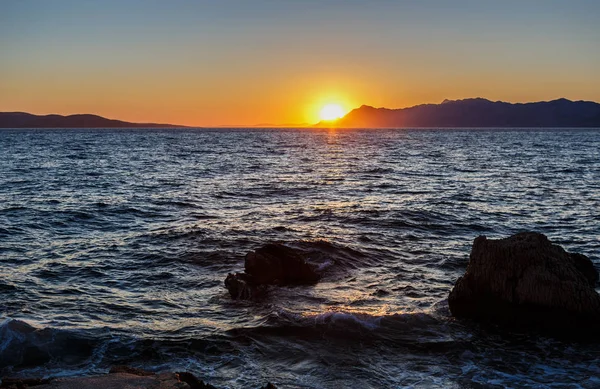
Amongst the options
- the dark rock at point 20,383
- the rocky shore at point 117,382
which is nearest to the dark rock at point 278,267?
the rocky shore at point 117,382

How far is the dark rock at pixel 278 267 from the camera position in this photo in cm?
1567

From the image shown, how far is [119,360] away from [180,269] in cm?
677

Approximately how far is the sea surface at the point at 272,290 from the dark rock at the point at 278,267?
22.5 inches

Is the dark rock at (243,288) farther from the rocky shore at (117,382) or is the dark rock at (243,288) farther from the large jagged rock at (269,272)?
the rocky shore at (117,382)

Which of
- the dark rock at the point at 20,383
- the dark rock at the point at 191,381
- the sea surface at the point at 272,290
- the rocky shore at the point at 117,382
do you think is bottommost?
the sea surface at the point at 272,290

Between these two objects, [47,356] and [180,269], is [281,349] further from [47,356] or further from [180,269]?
[180,269]

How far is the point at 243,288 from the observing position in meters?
14.7

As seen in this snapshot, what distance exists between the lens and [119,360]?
10.7 metres

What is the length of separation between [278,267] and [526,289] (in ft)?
21.8

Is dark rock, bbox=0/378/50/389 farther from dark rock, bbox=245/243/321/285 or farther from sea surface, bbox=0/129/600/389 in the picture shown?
dark rock, bbox=245/243/321/285

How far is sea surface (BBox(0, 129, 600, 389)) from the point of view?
10.6 metres

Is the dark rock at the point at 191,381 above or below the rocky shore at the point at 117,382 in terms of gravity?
below

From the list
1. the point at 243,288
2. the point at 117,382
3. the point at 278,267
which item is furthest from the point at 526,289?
the point at 117,382

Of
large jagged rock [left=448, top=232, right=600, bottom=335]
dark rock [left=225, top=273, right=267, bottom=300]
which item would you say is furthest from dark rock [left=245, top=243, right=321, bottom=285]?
large jagged rock [left=448, top=232, right=600, bottom=335]
